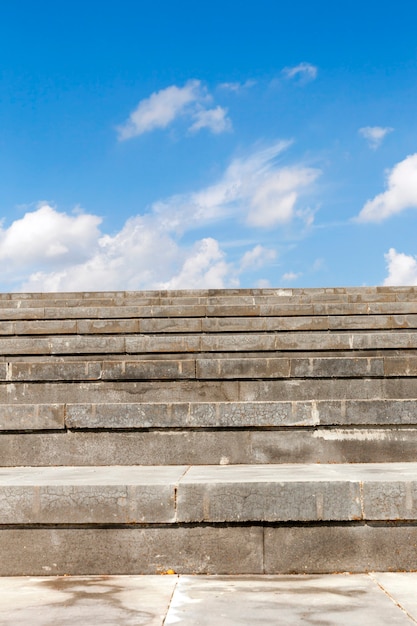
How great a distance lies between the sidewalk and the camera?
9.87 ft

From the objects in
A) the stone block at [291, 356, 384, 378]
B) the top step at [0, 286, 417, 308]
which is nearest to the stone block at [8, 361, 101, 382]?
the stone block at [291, 356, 384, 378]

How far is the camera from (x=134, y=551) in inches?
156

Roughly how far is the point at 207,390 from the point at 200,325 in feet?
10.3

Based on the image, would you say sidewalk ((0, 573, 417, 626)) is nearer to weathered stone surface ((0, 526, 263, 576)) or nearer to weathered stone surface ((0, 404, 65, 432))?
weathered stone surface ((0, 526, 263, 576))

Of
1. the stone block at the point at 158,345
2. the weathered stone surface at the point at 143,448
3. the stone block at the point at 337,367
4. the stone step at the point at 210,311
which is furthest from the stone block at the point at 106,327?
the weathered stone surface at the point at 143,448

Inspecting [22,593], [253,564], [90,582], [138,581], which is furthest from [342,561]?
Result: [22,593]

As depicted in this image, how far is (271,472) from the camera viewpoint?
Result: 15.2ft

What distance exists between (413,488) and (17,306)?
933 centimetres

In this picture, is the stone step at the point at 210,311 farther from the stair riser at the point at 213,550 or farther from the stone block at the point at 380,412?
the stair riser at the point at 213,550

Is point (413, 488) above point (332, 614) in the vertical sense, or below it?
above

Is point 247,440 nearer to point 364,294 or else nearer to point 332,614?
point 332,614

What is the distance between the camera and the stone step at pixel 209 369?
6.55 meters

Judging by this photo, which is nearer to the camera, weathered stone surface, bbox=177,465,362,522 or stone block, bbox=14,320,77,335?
weathered stone surface, bbox=177,465,362,522

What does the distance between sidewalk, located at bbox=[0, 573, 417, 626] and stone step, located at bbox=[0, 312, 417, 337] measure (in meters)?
5.73
